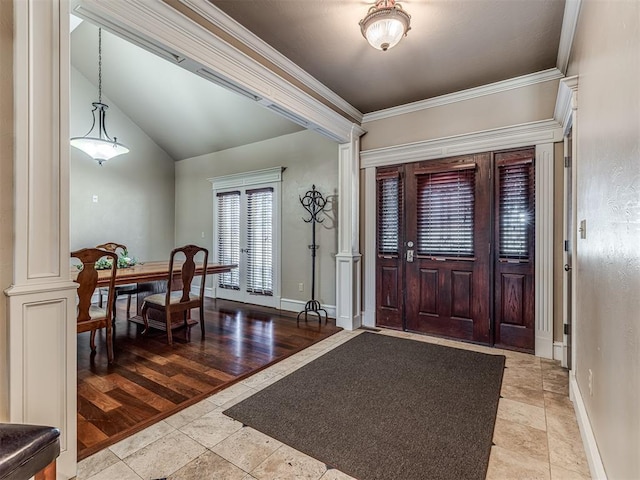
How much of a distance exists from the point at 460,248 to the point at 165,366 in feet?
10.3

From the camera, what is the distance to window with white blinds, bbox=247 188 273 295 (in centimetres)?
519

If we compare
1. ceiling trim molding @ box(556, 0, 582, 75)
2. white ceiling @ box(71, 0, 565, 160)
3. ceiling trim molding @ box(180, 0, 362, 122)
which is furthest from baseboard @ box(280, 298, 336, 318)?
ceiling trim molding @ box(556, 0, 582, 75)

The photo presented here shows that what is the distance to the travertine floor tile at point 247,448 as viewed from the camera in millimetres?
1638

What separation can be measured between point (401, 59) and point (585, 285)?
232 cm

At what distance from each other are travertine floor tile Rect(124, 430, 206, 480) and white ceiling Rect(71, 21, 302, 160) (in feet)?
12.6

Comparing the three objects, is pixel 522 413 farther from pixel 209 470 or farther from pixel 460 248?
pixel 209 470

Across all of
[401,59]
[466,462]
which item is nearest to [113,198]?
[401,59]

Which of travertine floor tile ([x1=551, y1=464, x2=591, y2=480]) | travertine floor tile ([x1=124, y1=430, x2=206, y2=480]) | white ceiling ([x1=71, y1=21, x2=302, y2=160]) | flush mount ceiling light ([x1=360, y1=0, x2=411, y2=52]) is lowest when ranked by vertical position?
travertine floor tile ([x1=551, y1=464, x2=591, y2=480])

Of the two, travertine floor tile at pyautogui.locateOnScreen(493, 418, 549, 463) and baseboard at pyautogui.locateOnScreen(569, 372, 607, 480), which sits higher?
baseboard at pyautogui.locateOnScreen(569, 372, 607, 480)

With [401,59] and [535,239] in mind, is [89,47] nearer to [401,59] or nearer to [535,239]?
[401,59]

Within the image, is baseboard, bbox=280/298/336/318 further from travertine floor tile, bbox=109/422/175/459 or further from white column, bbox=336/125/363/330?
travertine floor tile, bbox=109/422/175/459

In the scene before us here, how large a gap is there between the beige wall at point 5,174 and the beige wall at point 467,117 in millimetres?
3458

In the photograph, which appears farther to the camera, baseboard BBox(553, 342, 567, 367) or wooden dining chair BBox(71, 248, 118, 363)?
baseboard BBox(553, 342, 567, 367)

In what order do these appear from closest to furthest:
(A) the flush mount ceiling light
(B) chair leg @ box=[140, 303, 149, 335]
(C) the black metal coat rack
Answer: (A) the flush mount ceiling light < (B) chair leg @ box=[140, 303, 149, 335] < (C) the black metal coat rack
